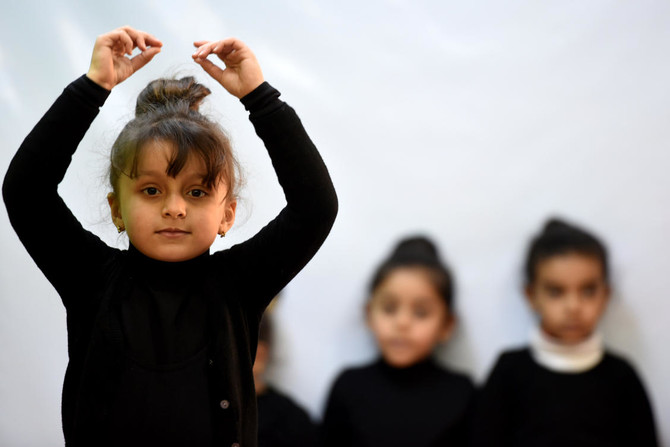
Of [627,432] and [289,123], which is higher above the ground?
[289,123]

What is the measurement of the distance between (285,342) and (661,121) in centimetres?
105

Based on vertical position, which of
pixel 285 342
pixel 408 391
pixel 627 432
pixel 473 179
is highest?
pixel 473 179

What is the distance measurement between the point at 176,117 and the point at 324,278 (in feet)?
3.26

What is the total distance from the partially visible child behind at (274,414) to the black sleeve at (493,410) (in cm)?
39

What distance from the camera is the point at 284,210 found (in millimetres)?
877

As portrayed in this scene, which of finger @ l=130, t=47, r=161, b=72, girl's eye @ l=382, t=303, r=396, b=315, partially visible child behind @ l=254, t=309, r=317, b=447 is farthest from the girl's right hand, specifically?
girl's eye @ l=382, t=303, r=396, b=315

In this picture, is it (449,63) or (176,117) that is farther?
(449,63)

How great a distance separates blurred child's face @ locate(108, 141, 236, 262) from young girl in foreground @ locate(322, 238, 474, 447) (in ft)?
3.44

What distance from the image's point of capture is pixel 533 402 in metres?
1.84

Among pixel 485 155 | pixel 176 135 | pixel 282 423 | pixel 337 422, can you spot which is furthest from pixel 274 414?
pixel 176 135

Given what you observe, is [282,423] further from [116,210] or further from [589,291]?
[116,210]

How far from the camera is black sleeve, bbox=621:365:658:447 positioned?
1.82m

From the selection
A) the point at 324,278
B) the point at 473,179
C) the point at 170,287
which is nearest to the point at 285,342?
the point at 324,278

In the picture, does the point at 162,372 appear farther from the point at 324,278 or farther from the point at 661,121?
the point at 661,121
